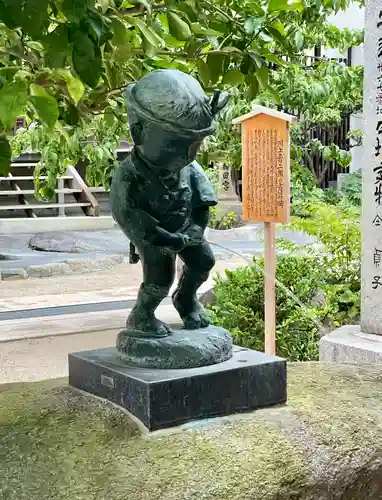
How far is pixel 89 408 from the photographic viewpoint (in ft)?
6.94

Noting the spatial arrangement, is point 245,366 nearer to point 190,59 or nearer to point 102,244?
point 190,59

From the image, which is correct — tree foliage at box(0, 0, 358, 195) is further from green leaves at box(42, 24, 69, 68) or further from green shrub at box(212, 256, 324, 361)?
green shrub at box(212, 256, 324, 361)

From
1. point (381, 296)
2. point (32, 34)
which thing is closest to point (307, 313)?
point (381, 296)

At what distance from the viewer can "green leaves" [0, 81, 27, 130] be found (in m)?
1.45

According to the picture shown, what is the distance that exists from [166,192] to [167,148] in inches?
5.9

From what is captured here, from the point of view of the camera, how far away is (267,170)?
4773mm

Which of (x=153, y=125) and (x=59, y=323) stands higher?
(x=153, y=125)

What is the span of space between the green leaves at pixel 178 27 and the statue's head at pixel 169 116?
0.16 metres

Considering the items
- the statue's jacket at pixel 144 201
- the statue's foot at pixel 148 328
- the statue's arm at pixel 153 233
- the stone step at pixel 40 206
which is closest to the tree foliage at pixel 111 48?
the statue's jacket at pixel 144 201

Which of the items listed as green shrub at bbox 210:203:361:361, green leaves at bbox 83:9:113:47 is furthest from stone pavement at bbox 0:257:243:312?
green leaves at bbox 83:9:113:47

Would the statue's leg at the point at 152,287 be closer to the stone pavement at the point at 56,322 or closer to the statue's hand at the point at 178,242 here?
the statue's hand at the point at 178,242

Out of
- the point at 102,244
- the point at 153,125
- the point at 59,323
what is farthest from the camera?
the point at 102,244

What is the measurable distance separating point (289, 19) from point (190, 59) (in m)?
1.63

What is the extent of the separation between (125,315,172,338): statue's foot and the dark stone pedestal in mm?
106
